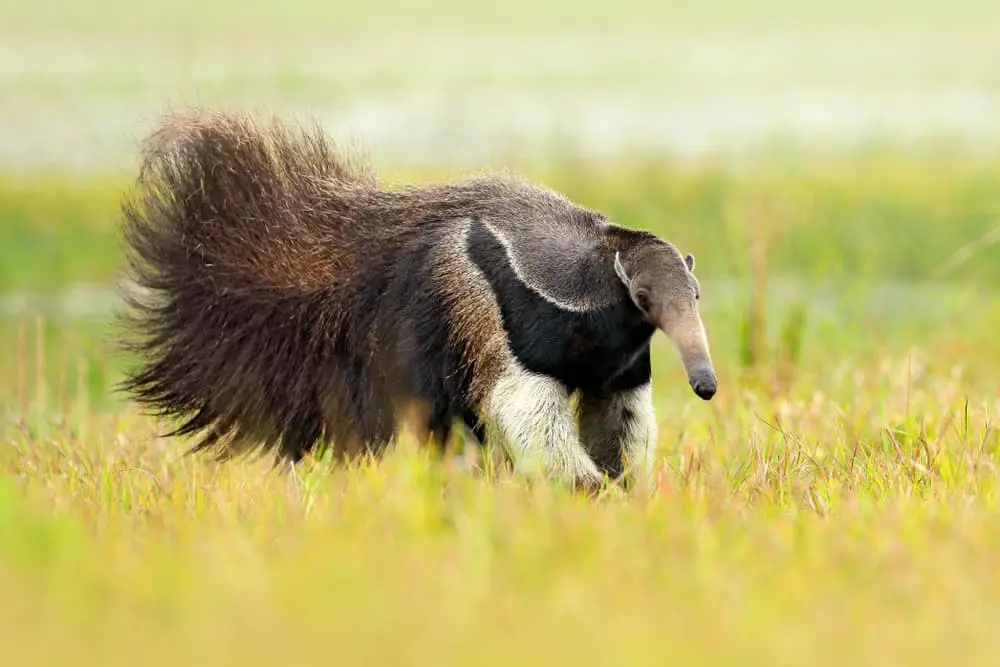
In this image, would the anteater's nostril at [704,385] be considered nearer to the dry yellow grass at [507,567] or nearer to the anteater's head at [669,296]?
the anteater's head at [669,296]

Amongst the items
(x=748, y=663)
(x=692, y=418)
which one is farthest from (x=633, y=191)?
(x=748, y=663)

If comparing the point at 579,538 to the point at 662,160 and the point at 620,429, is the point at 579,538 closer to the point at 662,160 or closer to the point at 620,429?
the point at 620,429

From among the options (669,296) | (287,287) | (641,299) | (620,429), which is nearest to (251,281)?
(287,287)

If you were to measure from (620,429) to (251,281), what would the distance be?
4.94 ft

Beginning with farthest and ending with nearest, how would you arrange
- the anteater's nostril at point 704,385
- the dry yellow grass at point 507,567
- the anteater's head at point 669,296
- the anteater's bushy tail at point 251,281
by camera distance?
the anteater's bushy tail at point 251,281
the anteater's head at point 669,296
the anteater's nostril at point 704,385
the dry yellow grass at point 507,567

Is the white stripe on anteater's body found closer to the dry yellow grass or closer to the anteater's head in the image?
the anteater's head

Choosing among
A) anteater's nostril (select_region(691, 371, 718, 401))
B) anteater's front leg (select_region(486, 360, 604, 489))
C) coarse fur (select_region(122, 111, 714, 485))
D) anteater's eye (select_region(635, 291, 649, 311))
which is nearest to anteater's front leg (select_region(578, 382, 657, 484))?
coarse fur (select_region(122, 111, 714, 485))

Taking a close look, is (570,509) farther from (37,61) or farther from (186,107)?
(37,61)

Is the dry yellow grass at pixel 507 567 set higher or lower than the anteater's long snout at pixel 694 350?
lower

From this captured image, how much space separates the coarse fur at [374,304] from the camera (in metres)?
5.28

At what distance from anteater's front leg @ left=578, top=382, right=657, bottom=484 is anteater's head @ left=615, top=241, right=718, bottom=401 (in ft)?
1.81

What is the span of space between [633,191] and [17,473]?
37.5 ft

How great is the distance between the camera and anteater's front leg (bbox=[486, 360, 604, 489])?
17.2 feet

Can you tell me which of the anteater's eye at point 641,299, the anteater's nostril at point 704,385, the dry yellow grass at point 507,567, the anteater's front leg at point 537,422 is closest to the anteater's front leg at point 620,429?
the dry yellow grass at point 507,567
